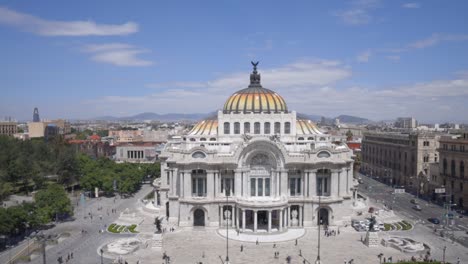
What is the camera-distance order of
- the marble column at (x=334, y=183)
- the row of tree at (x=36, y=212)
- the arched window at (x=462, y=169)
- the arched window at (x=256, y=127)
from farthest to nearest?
the arched window at (x=462, y=169), the arched window at (x=256, y=127), the marble column at (x=334, y=183), the row of tree at (x=36, y=212)

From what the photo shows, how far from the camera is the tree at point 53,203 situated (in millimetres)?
71750

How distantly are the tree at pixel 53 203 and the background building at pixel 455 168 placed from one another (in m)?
77.6

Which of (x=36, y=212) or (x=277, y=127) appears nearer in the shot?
(x=36, y=212)

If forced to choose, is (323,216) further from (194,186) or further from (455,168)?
(455,168)

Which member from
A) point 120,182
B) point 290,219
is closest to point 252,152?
point 290,219

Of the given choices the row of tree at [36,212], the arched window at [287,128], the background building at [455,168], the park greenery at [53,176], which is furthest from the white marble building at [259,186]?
the background building at [455,168]

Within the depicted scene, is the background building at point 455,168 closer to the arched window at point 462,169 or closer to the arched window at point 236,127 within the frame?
the arched window at point 462,169

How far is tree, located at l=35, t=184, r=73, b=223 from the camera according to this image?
7175 cm

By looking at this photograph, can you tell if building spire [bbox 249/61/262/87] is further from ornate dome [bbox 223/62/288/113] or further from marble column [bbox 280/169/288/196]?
marble column [bbox 280/169/288/196]

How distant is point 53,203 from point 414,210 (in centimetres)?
7110

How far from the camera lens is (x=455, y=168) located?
8981 centimetres

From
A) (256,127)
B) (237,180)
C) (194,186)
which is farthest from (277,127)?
(194,186)

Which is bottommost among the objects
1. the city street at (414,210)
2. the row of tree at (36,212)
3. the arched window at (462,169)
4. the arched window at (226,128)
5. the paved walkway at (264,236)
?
the city street at (414,210)

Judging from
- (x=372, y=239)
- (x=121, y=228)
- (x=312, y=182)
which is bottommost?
(x=121, y=228)
